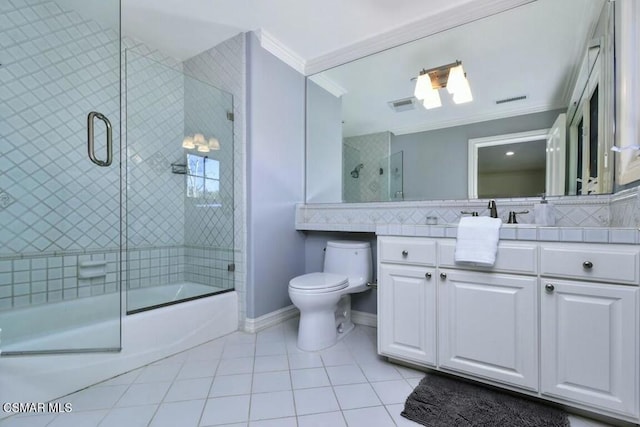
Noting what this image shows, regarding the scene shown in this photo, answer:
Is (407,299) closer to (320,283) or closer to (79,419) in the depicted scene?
(320,283)

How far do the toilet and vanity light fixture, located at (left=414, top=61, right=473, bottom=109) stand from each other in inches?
47.8

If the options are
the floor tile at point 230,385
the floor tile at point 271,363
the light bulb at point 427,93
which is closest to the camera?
the floor tile at point 230,385

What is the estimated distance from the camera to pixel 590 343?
3.76 feet

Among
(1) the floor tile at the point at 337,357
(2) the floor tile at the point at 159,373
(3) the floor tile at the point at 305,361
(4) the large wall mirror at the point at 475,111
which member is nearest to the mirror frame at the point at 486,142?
(4) the large wall mirror at the point at 475,111

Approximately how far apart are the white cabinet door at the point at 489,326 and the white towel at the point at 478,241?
0.10 m

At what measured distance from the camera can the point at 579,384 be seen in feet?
3.85

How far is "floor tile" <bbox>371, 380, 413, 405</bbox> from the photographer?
1369 millimetres

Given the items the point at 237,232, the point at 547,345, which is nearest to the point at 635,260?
the point at 547,345

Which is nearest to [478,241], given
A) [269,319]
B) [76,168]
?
[269,319]

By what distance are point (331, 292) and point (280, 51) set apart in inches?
79.6

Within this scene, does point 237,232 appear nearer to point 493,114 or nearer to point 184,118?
point 184,118

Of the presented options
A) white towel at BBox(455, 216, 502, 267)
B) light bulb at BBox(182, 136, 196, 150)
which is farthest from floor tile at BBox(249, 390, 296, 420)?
light bulb at BBox(182, 136, 196, 150)

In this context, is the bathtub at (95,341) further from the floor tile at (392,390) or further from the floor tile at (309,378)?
the floor tile at (392,390)

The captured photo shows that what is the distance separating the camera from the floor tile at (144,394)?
4.45ft
